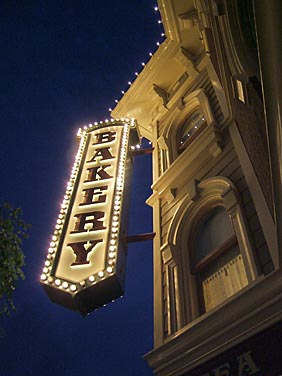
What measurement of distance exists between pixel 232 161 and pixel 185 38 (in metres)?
5.12

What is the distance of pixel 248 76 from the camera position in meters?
4.83

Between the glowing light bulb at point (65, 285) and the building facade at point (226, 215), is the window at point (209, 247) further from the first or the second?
the glowing light bulb at point (65, 285)

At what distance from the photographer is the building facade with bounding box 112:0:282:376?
11.2 ft

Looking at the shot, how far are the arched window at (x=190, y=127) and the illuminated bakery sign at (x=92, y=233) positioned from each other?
134cm

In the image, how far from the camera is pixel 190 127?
8906mm

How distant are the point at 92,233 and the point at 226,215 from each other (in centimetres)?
240

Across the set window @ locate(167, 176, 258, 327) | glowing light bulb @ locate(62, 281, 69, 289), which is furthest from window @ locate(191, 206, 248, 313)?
glowing light bulb @ locate(62, 281, 69, 289)

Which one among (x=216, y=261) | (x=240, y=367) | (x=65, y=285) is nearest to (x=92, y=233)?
(x=65, y=285)

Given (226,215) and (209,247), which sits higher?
(226,215)

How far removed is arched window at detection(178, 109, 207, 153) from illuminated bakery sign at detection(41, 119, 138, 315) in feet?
4.38

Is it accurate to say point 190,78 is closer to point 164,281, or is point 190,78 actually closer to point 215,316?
point 164,281

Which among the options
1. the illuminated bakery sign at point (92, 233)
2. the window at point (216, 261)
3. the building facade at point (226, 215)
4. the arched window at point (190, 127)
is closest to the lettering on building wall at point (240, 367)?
the building facade at point (226, 215)

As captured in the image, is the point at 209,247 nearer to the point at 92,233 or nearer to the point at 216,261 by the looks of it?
the point at 216,261

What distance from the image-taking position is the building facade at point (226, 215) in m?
3.40
